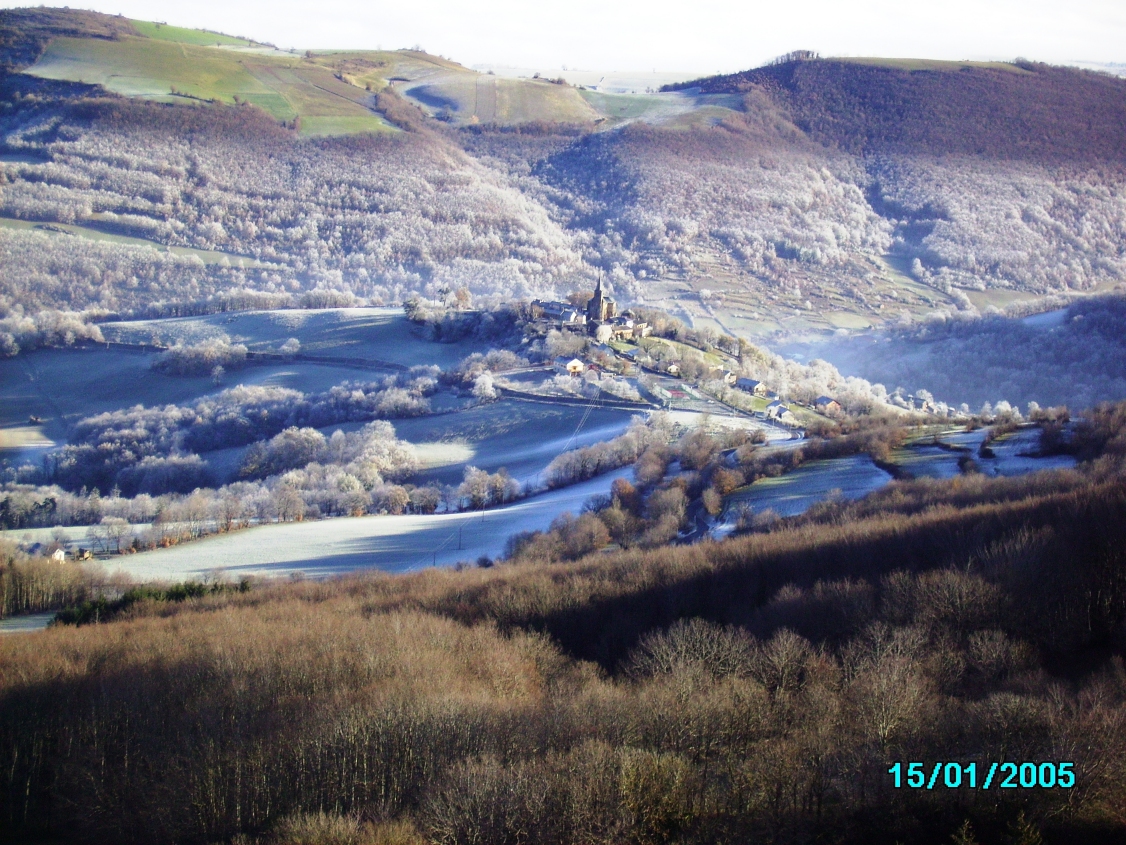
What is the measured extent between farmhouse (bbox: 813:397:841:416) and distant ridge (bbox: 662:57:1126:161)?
7265cm

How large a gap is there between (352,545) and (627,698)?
18164mm

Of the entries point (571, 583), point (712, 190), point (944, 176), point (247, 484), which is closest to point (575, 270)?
point (712, 190)

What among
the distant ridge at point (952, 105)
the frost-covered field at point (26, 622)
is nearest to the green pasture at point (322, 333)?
the frost-covered field at point (26, 622)

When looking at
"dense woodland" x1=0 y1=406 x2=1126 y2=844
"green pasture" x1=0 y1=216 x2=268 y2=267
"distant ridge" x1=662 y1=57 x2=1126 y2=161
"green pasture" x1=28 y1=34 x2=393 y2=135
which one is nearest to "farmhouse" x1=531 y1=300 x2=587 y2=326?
"dense woodland" x1=0 y1=406 x2=1126 y2=844

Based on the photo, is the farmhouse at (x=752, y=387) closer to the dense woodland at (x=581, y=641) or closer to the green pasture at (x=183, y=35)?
the dense woodland at (x=581, y=641)

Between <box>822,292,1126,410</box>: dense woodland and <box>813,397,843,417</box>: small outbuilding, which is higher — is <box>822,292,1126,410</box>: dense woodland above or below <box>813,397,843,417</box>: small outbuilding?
above

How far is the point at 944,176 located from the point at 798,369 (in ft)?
224

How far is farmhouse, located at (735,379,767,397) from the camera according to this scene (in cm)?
4700

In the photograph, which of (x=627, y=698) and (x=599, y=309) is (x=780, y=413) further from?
(x=627, y=698)

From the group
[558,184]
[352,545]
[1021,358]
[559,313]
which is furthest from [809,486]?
[558,184]

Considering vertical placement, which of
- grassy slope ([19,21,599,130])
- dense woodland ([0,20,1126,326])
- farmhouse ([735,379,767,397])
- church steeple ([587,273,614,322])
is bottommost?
farmhouse ([735,379,767,397])

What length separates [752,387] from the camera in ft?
155

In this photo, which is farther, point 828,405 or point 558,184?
point 558,184

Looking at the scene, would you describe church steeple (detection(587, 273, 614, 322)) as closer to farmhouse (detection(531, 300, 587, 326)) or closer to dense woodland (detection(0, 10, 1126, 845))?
farmhouse (detection(531, 300, 587, 326))
